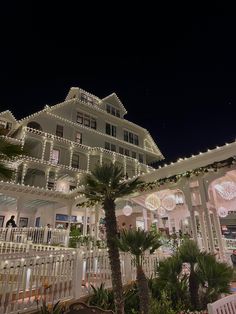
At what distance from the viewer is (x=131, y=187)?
308 inches

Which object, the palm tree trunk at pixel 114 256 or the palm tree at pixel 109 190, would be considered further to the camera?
the palm tree at pixel 109 190

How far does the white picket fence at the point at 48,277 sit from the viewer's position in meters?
6.02

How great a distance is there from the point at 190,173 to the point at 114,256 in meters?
5.30

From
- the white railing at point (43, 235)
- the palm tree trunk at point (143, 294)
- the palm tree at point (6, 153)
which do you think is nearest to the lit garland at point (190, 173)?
the palm tree trunk at point (143, 294)

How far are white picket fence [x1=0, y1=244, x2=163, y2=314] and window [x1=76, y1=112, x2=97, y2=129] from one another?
67.3ft

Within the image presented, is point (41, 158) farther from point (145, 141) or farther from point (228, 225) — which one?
point (228, 225)

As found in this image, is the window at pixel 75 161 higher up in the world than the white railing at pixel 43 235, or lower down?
higher up

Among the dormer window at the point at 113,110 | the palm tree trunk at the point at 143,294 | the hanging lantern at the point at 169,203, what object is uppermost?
the dormer window at the point at 113,110

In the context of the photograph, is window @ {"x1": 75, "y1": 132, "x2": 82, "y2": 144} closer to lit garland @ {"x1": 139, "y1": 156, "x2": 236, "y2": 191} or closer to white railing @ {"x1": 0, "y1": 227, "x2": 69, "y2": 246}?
white railing @ {"x1": 0, "y1": 227, "x2": 69, "y2": 246}

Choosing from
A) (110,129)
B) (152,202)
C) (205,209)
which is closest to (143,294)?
(205,209)

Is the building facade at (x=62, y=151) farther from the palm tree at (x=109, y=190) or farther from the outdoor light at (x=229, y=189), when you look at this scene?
the outdoor light at (x=229, y=189)

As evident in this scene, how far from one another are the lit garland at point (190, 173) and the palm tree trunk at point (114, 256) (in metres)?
4.40

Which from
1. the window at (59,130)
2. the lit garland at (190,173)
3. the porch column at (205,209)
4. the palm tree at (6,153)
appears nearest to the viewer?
the palm tree at (6,153)

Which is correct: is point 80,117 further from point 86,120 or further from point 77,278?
point 77,278
